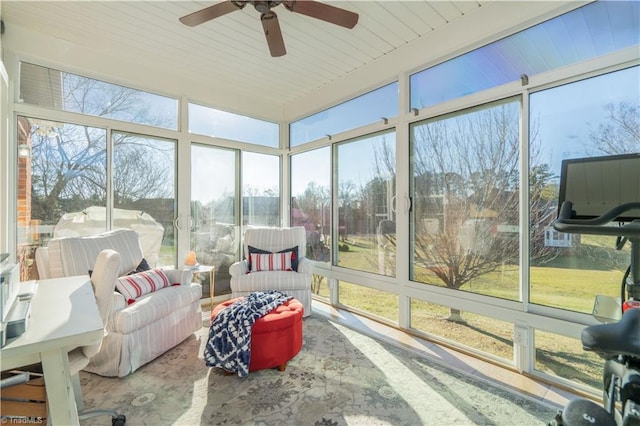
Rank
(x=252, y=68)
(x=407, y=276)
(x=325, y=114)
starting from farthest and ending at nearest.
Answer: (x=325, y=114) → (x=252, y=68) → (x=407, y=276)

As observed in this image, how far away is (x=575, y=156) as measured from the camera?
6.79 feet

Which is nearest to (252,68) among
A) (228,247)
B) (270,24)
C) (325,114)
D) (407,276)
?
(325,114)

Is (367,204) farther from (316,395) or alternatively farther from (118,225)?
(118,225)

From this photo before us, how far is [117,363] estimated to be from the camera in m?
2.20

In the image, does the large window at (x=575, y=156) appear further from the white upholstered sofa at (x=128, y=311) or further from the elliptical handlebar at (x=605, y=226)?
the white upholstered sofa at (x=128, y=311)

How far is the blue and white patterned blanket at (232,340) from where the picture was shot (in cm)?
214

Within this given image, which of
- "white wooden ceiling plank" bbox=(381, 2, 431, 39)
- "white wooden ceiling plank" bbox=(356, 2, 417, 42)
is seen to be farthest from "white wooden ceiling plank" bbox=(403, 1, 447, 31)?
"white wooden ceiling plank" bbox=(356, 2, 417, 42)

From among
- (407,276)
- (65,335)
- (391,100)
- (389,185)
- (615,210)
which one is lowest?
(407,276)

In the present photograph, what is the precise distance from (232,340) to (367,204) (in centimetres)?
220

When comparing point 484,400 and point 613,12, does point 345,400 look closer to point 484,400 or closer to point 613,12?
point 484,400

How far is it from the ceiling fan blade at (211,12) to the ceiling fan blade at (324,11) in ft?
1.20

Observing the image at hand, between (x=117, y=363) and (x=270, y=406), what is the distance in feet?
4.12

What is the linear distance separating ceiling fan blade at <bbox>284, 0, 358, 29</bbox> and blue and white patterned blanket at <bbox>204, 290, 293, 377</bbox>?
2259 millimetres

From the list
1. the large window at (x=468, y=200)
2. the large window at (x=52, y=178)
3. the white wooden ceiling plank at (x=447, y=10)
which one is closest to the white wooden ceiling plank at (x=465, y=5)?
the white wooden ceiling plank at (x=447, y=10)
